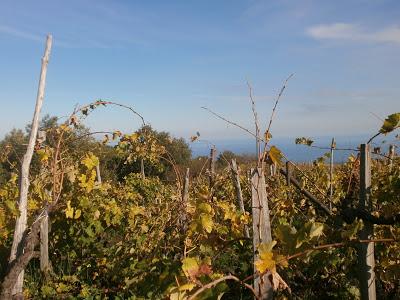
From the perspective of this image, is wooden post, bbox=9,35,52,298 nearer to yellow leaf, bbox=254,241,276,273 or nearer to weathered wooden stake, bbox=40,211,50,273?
weathered wooden stake, bbox=40,211,50,273

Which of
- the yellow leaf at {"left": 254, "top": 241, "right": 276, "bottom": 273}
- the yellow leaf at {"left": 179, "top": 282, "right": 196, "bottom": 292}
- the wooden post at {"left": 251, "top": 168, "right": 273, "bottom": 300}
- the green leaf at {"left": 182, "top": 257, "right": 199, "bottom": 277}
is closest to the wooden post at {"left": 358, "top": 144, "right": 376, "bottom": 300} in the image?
the wooden post at {"left": 251, "top": 168, "right": 273, "bottom": 300}

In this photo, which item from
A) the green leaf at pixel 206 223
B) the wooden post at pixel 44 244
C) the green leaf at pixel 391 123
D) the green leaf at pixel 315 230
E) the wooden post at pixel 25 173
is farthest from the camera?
the wooden post at pixel 44 244

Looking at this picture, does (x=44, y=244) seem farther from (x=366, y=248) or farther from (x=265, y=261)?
(x=265, y=261)

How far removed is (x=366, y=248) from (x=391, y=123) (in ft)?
2.45

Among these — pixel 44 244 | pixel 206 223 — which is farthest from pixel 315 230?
pixel 44 244

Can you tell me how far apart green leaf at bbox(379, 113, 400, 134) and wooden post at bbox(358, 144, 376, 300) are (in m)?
0.29

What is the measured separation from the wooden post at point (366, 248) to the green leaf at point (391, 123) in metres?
0.29

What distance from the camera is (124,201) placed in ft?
21.5

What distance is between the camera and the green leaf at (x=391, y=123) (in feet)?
7.12

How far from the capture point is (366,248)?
2.45m

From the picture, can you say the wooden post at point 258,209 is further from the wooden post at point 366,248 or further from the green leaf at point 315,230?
the wooden post at point 366,248

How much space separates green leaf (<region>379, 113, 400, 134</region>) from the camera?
85.5 inches

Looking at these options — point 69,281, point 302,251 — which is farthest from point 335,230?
point 69,281

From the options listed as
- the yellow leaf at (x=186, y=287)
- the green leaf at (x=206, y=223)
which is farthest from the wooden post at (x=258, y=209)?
the yellow leaf at (x=186, y=287)
